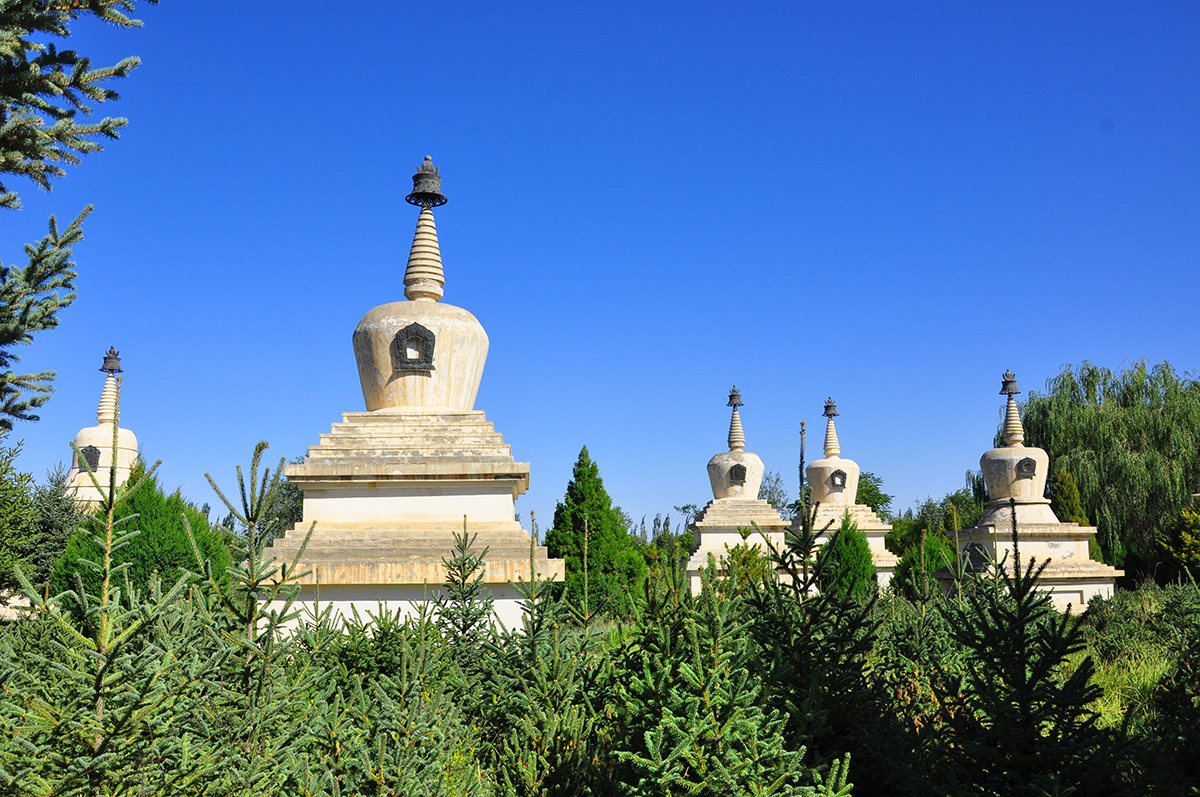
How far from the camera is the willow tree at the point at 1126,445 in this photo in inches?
1251

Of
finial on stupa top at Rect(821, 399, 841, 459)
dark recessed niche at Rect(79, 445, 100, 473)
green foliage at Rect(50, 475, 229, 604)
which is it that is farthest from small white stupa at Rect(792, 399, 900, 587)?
dark recessed niche at Rect(79, 445, 100, 473)

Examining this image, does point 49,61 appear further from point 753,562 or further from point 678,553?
point 753,562

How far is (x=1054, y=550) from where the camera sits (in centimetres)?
2434

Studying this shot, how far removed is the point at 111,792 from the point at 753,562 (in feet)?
49.0

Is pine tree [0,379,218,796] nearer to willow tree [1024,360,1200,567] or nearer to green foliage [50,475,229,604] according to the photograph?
green foliage [50,475,229,604]

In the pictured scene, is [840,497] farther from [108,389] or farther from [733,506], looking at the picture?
[108,389]

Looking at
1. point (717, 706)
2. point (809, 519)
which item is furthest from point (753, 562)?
point (717, 706)

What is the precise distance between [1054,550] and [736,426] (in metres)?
12.9

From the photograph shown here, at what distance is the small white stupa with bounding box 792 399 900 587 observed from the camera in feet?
102

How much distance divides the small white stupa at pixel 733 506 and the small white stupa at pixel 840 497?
8.77 ft

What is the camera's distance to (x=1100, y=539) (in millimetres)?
32656

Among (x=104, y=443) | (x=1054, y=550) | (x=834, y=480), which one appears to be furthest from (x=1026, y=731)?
(x=104, y=443)

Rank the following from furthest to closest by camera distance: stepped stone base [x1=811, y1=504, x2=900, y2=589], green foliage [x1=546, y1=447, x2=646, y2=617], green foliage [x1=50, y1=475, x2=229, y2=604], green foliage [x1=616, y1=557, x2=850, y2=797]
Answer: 1. stepped stone base [x1=811, y1=504, x2=900, y2=589]
2. green foliage [x1=546, y1=447, x2=646, y2=617]
3. green foliage [x1=50, y1=475, x2=229, y2=604]
4. green foliage [x1=616, y1=557, x2=850, y2=797]

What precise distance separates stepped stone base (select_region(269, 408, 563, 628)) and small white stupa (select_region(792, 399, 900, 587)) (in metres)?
21.4
